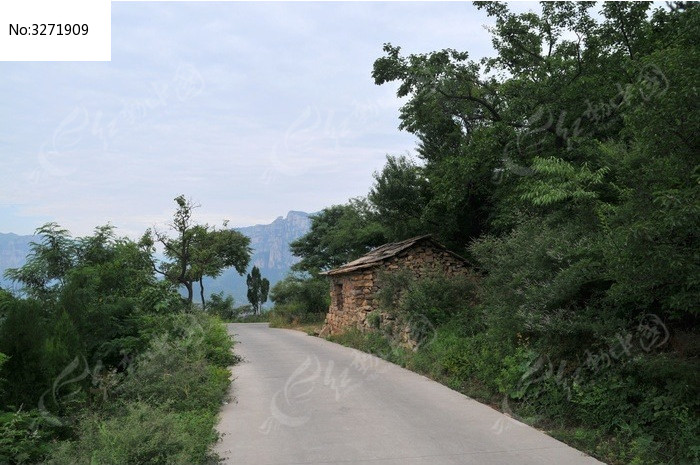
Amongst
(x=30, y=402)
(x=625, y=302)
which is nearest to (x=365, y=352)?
(x=625, y=302)

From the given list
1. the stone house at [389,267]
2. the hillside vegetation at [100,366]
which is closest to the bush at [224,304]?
the stone house at [389,267]

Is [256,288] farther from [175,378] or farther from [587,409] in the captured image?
[587,409]

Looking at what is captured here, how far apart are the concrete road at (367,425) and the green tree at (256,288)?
3628 cm

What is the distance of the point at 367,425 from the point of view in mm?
7812

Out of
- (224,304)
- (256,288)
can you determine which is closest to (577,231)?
(224,304)

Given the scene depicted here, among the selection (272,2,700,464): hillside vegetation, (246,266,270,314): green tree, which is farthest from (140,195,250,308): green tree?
(272,2,700,464): hillside vegetation

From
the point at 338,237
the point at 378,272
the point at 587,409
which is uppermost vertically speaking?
the point at 338,237

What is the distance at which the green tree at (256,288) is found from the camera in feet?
158

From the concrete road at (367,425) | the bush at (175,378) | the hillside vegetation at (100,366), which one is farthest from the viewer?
the bush at (175,378)

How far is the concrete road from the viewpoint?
21.0 ft

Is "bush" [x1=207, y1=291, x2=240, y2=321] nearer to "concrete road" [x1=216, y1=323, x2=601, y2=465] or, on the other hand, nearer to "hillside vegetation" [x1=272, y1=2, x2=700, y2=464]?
"hillside vegetation" [x1=272, y1=2, x2=700, y2=464]

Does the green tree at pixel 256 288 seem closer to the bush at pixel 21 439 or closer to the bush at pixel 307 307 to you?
the bush at pixel 307 307

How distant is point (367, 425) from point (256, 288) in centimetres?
4133

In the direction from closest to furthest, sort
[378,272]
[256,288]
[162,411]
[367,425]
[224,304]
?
1. [162,411]
2. [367,425]
3. [378,272]
4. [224,304]
5. [256,288]
